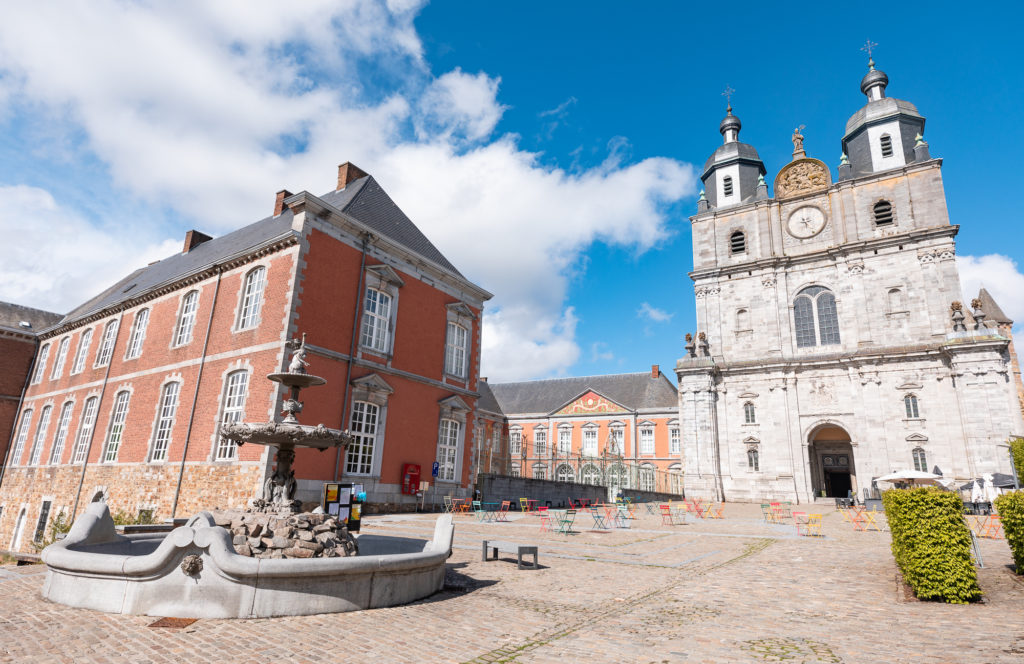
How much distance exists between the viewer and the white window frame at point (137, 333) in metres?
21.7

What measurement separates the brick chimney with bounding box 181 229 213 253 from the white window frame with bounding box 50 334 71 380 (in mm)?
7345

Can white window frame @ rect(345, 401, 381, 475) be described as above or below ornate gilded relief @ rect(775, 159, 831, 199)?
below

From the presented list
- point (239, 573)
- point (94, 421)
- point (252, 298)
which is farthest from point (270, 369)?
point (94, 421)

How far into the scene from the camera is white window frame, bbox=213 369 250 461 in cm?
1573

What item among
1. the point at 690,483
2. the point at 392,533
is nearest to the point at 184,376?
the point at 392,533

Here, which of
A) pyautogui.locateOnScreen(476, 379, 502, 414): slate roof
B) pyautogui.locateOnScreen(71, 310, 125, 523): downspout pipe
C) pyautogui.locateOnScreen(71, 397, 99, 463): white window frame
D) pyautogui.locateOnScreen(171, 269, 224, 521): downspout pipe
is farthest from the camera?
pyautogui.locateOnScreen(476, 379, 502, 414): slate roof

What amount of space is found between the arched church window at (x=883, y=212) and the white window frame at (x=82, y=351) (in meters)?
41.4

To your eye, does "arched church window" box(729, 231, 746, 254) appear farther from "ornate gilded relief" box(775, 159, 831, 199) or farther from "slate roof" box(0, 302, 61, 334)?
"slate roof" box(0, 302, 61, 334)

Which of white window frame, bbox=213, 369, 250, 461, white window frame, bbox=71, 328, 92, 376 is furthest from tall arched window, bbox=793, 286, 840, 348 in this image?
white window frame, bbox=71, 328, 92, 376

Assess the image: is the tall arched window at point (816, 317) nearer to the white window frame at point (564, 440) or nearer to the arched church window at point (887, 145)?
the arched church window at point (887, 145)

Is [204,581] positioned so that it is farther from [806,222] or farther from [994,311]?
[994,311]

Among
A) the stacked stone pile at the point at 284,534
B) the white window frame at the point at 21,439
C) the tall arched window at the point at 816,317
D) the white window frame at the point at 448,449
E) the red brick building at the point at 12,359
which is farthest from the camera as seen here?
the tall arched window at the point at 816,317

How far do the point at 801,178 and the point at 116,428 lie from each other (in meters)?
38.1

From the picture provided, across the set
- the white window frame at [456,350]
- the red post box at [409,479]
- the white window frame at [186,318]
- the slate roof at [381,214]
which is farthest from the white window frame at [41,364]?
the red post box at [409,479]
